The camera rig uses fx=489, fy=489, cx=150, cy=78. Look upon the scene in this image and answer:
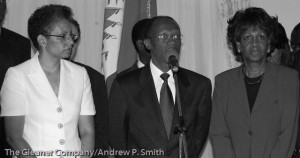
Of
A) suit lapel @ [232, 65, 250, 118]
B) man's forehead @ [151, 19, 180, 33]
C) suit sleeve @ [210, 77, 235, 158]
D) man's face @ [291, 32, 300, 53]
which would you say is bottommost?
suit sleeve @ [210, 77, 235, 158]

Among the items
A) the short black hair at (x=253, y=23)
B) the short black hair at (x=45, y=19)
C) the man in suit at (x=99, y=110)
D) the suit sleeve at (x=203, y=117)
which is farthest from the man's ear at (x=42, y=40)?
the short black hair at (x=253, y=23)

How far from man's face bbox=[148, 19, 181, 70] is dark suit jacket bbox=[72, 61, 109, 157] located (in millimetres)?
496

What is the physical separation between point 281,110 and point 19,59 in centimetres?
222

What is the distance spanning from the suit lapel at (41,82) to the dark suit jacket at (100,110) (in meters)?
0.58

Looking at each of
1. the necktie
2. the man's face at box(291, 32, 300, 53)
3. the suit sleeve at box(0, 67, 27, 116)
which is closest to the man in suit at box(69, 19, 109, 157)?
the necktie

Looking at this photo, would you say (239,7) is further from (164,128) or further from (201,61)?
(164,128)

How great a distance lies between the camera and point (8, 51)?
13.7ft

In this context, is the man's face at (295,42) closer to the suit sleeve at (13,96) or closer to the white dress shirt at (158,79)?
the white dress shirt at (158,79)

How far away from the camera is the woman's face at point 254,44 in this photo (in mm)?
3869

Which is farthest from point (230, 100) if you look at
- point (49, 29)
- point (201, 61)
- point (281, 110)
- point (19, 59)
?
point (201, 61)

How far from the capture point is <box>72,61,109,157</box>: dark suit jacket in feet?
13.0

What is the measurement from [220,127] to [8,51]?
1893 millimetres

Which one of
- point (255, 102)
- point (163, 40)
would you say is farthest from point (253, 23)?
point (163, 40)

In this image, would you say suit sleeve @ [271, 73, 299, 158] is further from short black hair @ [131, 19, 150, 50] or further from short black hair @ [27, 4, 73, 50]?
short black hair @ [131, 19, 150, 50]
